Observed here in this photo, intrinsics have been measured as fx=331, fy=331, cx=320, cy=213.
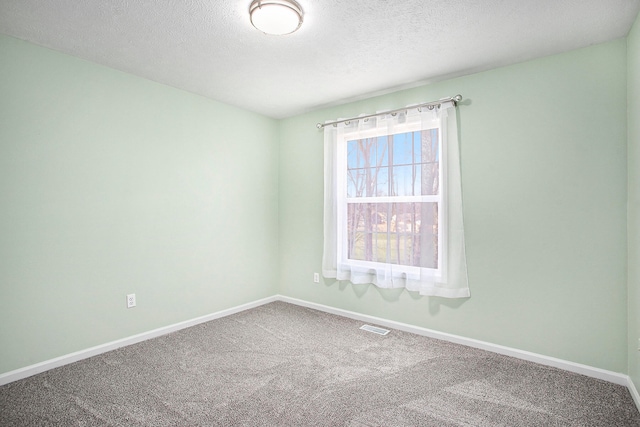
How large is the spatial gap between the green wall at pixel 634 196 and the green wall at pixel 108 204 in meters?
3.43

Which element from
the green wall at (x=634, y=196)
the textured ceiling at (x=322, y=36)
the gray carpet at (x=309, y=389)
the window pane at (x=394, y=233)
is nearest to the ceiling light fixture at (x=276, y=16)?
the textured ceiling at (x=322, y=36)

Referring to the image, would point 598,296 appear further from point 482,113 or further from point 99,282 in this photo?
point 99,282

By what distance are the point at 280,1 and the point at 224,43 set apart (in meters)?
0.70

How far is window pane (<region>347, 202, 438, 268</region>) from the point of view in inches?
120

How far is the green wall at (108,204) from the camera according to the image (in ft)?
7.69

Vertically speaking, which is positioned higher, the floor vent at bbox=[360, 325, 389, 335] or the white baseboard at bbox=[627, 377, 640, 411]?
the floor vent at bbox=[360, 325, 389, 335]

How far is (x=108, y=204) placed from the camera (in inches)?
110

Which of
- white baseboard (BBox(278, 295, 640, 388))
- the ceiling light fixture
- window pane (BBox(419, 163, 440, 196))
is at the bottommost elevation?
white baseboard (BBox(278, 295, 640, 388))

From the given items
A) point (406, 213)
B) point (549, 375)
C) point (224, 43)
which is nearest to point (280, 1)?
point (224, 43)

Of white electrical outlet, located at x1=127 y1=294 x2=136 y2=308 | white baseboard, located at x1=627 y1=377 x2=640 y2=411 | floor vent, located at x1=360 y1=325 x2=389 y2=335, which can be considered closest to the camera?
white baseboard, located at x1=627 y1=377 x2=640 y2=411

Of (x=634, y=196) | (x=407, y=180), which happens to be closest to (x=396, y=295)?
(x=407, y=180)

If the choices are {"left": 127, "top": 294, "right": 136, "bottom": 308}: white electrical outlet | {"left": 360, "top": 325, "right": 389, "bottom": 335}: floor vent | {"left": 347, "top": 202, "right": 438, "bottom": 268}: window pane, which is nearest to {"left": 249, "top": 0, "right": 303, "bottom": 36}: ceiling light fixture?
{"left": 347, "top": 202, "right": 438, "bottom": 268}: window pane

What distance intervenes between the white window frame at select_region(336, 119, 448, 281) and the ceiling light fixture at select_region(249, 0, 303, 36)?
1555mm

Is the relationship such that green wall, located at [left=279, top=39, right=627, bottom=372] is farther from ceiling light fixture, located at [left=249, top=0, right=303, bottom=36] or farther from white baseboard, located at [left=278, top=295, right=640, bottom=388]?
ceiling light fixture, located at [left=249, top=0, right=303, bottom=36]
